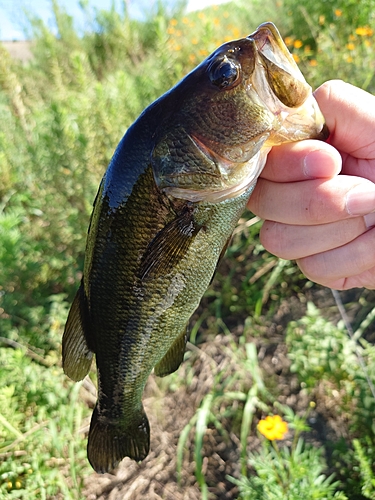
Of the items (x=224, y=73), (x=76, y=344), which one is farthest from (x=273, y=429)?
(x=224, y=73)

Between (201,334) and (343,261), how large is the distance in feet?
5.82

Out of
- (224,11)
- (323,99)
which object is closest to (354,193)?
(323,99)

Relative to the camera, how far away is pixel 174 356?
1.38m

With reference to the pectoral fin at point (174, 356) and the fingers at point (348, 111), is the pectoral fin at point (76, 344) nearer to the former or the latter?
the pectoral fin at point (174, 356)

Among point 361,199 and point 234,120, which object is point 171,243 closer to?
point 234,120

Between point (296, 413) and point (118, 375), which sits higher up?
point (118, 375)

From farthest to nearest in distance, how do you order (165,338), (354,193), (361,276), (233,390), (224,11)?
(224,11), (233,390), (361,276), (165,338), (354,193)

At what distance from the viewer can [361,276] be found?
1428 millimetres

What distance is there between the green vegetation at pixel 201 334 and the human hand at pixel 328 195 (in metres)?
0.81

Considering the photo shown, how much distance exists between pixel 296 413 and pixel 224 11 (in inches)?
256

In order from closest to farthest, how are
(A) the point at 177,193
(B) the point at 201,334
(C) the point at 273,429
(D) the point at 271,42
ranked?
(D) the point at 271,42, (A) the point at 177,193, (C) the point at 273,429, (B) the point at 201,334

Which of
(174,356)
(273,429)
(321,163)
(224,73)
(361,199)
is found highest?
(224,73)

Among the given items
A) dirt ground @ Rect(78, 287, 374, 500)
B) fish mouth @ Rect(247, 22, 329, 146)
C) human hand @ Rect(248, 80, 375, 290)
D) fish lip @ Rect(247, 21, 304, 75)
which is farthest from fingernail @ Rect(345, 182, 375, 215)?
dirt ground @ Rect(78, 287, 374, 500)

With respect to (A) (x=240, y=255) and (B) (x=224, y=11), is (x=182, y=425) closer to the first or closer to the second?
(A) (x=240, y=255)
